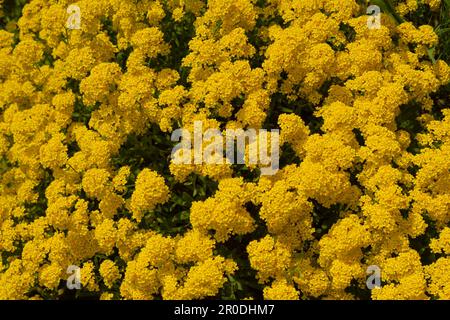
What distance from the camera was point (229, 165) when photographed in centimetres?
610

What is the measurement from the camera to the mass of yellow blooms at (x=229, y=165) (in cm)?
586

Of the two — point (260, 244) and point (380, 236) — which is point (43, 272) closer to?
point (260, 244)

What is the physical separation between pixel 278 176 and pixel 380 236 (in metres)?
1.36

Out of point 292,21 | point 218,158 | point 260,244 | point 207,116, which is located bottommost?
point 260,244

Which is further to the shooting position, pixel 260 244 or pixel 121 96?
pixel 121 96

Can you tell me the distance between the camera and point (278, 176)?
6.20 m

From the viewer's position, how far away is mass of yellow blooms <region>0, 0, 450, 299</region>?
5.86 m

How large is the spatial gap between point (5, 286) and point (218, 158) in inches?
124

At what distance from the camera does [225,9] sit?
690 centimetres

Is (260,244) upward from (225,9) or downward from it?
downward

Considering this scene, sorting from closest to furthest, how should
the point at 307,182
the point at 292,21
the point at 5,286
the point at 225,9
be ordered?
the point at 307,182
the point at 5,286
the point at 225,9
the point at 292,21

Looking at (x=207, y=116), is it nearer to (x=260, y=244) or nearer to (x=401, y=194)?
(x=260, y=244)

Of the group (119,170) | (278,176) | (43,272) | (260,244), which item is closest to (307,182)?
(278,176)

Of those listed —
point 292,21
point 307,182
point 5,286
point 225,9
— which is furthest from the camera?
point 292,21
